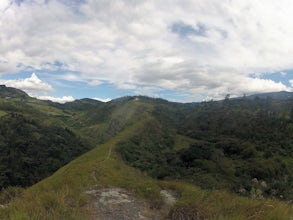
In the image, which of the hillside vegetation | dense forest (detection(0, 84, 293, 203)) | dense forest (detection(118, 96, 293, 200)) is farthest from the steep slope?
dense forest (detection(118, 96, 293, 200))

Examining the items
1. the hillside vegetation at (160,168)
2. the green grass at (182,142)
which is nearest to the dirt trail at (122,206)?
the hillside vegetation at (160,168)

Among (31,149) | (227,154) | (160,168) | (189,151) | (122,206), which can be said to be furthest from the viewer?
(31,149)

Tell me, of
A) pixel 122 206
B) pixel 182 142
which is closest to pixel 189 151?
pixel 182 142

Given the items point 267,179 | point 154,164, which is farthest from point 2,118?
point 267,179

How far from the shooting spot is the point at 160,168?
93125mm

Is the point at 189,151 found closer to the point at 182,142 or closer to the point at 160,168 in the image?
the point at 160,168

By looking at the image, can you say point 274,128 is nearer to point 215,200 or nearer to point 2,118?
point 215,200

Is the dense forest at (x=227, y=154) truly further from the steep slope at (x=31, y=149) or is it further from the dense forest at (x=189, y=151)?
the steep slope at (x=31, y=149)

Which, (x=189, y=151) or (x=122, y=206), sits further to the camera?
(x=189, y=151)

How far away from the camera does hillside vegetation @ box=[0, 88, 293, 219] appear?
6.94 metres

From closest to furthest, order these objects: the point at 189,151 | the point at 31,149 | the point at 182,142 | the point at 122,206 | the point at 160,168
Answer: the point at 122,206
the point at 160,168
the point at 189,151
the point at 182,142
the point at 31,149

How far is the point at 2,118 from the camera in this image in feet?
611

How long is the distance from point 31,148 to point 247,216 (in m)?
156

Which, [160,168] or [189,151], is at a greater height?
[189,151]
